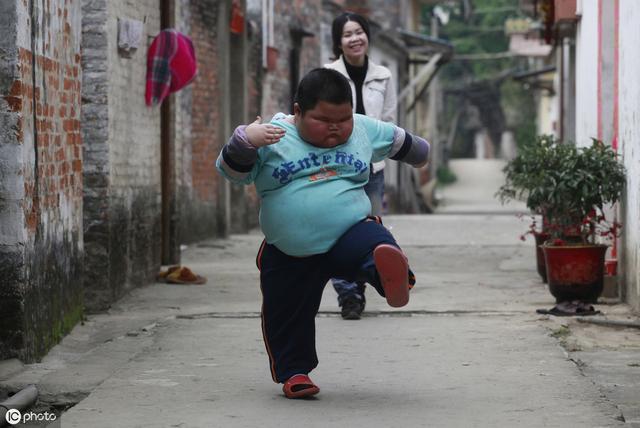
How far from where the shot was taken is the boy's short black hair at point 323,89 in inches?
201

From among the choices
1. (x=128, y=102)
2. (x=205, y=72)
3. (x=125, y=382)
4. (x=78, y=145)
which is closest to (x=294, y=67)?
(x=205, y=72)

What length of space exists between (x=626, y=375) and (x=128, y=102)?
15.8 feet

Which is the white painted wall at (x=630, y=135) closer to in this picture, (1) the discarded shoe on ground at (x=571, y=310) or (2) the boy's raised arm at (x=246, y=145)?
(1) the discarded shoe on ground at (x=571, y=310)

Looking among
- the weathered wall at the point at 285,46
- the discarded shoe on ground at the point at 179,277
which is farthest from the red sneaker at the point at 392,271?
the weathered wall at the point at 285,46

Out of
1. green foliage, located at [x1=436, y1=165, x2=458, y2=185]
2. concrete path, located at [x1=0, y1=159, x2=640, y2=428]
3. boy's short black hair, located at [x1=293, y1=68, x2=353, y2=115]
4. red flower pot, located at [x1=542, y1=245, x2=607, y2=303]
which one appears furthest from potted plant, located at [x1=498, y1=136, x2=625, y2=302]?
green foliage, located at [x1=436, y1=165, x2=458, y2=185]

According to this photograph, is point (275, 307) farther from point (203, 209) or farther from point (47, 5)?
point (203, 209)

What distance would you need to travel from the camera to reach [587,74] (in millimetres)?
11891

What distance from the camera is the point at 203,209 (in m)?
14.8

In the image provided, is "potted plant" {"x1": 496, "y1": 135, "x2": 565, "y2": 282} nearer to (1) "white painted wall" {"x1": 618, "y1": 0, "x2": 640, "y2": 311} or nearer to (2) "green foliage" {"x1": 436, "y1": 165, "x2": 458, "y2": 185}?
(1) "white painted wall" {"x1": 618, "y1": 0, "x2": 640, "y2": 311}

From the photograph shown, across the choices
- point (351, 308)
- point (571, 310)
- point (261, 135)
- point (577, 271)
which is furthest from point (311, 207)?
point (577, 271)

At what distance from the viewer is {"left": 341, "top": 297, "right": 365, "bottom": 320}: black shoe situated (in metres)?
Result: 7.92

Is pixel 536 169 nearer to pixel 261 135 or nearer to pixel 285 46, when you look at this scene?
pixel 261 135

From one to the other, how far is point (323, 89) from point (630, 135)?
3954mm

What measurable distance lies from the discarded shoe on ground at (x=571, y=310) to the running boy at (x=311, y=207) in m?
2.82
